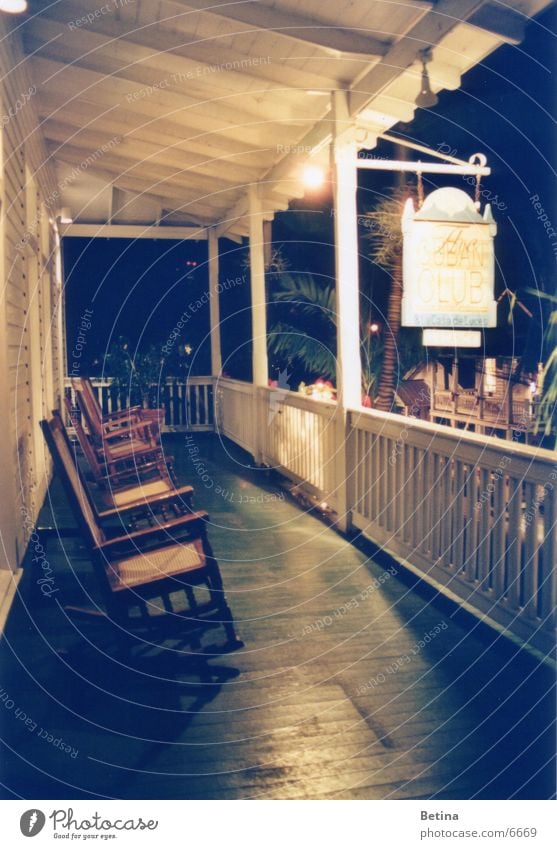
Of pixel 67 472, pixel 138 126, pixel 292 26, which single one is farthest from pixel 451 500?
pixel 138 126

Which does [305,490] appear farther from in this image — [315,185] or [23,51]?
[23,51]

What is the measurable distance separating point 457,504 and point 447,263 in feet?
4.85

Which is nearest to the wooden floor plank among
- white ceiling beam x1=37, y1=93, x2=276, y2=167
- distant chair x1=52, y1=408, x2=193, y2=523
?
distant chair x1=52, y1=408, x2=193, y2=523

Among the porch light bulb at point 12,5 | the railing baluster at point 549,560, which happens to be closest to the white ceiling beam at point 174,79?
the porch light bulb at point 12,5

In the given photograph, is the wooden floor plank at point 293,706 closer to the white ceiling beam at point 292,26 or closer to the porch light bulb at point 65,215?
the white ceiling beam at point 292,26

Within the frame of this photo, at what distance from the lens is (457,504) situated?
3871mm

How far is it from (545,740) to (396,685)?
0.63 metres

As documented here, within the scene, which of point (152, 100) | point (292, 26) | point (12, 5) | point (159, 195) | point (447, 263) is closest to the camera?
point (12, 5)

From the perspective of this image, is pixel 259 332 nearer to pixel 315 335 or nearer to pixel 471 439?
pixel 315 335

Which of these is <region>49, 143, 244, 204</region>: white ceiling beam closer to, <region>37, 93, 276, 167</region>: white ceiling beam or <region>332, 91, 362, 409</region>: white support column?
<region>37, 93, 276, 167</region>: white ceiling beam

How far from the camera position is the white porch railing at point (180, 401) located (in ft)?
35.9

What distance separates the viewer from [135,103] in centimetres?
600

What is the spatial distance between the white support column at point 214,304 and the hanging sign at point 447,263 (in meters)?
6.51
